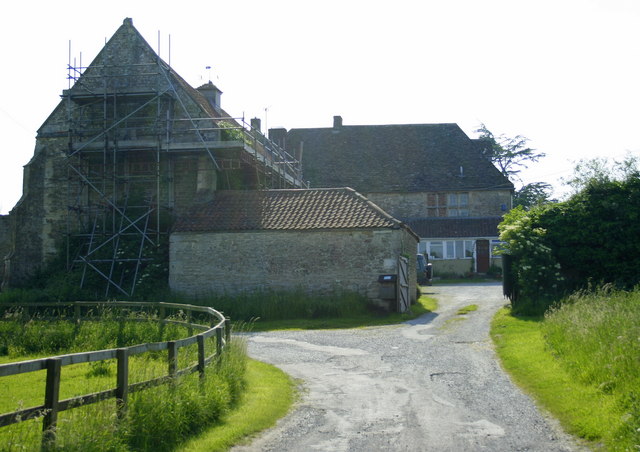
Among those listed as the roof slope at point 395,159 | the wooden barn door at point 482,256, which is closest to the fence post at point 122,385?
the wooden barn door at point 482,256

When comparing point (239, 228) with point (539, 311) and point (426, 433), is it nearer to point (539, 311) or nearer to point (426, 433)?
point (539, 311)

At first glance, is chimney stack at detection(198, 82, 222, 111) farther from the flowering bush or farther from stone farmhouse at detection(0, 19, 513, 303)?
the flowering bush

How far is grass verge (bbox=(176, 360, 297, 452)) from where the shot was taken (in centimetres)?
777

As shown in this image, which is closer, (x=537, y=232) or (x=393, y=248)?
(x=537, y=232)

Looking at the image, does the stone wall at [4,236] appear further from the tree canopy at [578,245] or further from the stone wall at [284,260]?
the tree canopy at [578,245]

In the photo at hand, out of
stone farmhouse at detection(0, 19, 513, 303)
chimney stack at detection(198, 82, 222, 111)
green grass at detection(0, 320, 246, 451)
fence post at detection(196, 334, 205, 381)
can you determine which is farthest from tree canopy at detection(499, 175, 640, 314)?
chimney stack at detection(198, 82, 222, 111)

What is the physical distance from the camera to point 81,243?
28203 mm

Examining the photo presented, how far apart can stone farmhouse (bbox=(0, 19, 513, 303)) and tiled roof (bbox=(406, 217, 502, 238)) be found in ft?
42.5

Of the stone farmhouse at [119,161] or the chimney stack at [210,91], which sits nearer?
the stone farmhouse at [119,161]

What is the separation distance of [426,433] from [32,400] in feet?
19.5

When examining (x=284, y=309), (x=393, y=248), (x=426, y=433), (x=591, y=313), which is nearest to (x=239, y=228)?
(x=284, y=309)

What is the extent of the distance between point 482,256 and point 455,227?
2.69 metres

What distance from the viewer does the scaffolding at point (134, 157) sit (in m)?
27.5

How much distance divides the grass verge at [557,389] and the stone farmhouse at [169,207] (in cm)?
859
